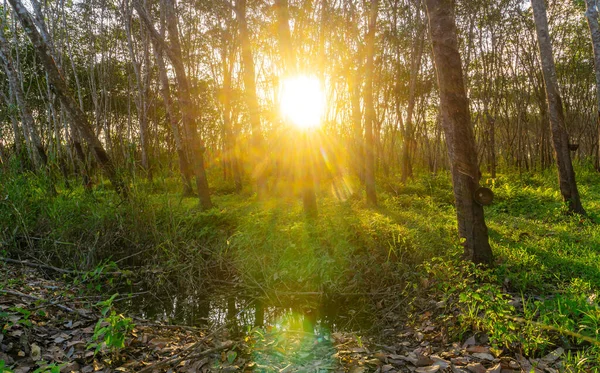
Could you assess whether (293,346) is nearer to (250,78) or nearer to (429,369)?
(429,369)

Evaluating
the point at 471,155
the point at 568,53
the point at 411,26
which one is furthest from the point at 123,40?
the point at 568,53

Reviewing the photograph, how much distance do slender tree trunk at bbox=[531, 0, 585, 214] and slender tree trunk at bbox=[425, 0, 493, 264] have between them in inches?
178

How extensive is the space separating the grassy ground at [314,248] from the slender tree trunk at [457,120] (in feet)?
1.77

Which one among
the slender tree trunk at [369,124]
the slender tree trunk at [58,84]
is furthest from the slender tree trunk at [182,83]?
the slender tree trunk at [369,124]

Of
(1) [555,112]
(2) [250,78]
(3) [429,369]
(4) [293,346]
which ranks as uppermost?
(2) [250,78]

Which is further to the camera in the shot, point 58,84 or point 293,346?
point 58,84

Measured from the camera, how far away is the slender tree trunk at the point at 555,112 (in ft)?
23.4

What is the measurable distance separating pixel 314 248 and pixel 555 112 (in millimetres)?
5864

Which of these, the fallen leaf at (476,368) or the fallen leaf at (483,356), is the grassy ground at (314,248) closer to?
the fallen leaf at (483,356)

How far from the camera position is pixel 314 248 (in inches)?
243

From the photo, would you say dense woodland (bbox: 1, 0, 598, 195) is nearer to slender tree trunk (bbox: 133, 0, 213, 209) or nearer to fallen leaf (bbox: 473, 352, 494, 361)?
slender tree trunk (bbox: 133, 0, 213, 209)

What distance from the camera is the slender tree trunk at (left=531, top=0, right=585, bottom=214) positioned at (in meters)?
7.12

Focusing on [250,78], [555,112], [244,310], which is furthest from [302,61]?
[244,310]

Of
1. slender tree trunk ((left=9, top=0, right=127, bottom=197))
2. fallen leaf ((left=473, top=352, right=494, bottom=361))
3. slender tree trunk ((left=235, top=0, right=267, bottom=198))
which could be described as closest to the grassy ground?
fallen leaf ((left=473, top=352, right=494, bottom=361))
